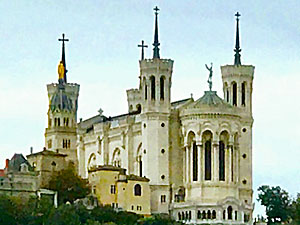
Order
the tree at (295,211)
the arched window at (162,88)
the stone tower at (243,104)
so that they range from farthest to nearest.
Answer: the stone tower at (243,104) < the arched window at (162,88) < the tree at (295,211)

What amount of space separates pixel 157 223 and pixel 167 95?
13.4m

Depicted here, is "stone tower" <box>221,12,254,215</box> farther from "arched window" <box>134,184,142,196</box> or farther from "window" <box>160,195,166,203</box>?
"arched window" <box>134,184,142,196</box>

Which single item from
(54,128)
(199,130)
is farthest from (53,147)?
(199,130)

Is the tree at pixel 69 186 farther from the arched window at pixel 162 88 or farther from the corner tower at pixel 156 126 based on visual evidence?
the arched window at pixel 162 88

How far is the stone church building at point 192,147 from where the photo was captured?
380ft

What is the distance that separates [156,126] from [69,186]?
9322 mm

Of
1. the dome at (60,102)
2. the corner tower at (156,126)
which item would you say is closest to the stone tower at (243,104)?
the corner tower at (156,126)

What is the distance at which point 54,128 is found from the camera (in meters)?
135

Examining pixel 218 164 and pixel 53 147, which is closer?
pixel 218 164

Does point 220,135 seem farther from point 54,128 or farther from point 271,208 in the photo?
point 54,128

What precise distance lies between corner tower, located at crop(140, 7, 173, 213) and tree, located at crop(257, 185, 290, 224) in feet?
33.7

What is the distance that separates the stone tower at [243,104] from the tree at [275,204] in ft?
7.50

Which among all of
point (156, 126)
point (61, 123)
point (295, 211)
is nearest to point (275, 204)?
point (295, 211)

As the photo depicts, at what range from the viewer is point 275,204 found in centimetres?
12256
